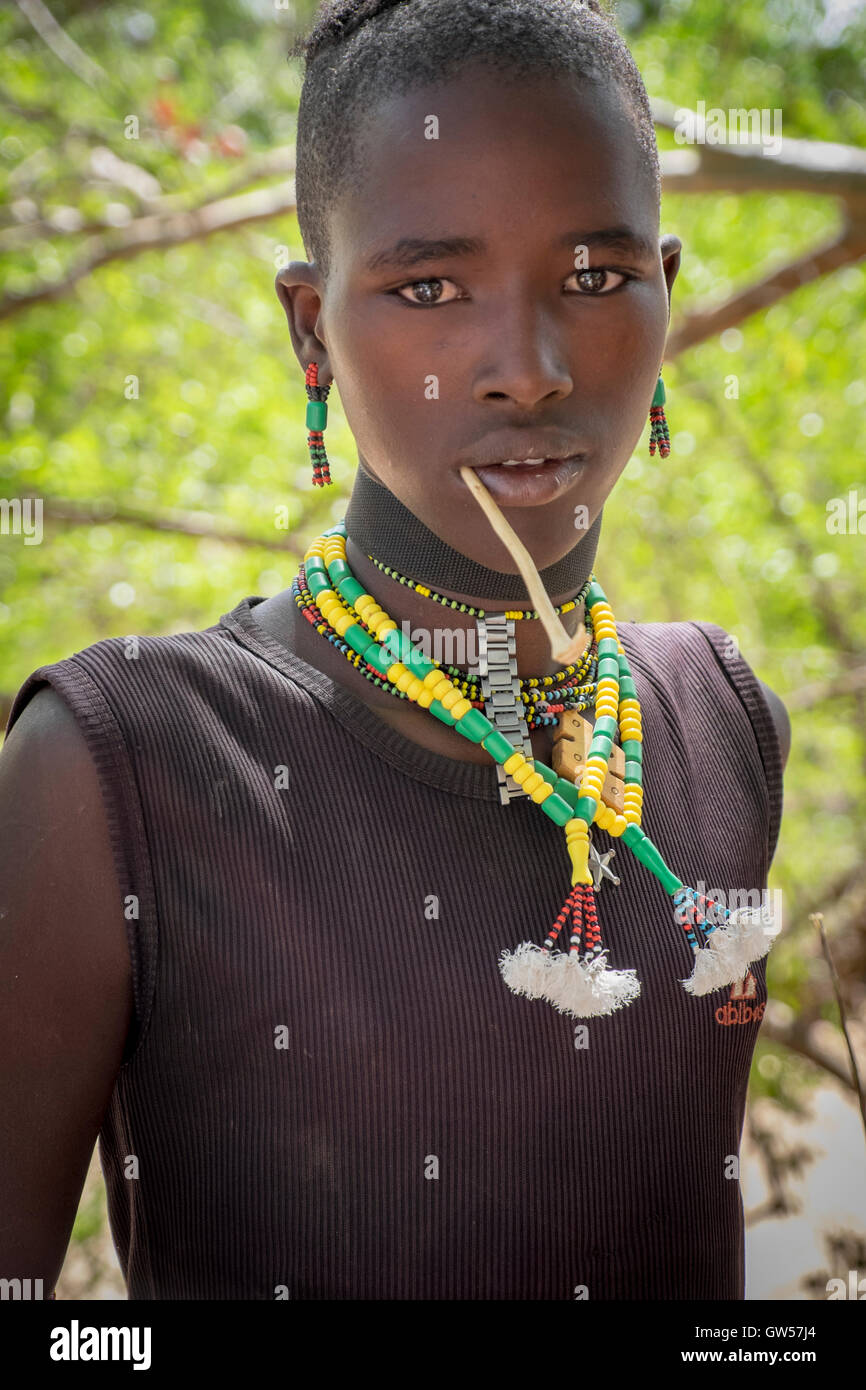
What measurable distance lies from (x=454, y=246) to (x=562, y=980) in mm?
685

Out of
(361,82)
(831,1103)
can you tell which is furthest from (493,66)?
(831,1103)

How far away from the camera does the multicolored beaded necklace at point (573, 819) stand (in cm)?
126

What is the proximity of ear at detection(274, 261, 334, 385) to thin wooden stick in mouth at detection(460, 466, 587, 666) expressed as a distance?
0.86 feet

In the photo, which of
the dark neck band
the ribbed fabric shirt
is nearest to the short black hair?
the dark neck band

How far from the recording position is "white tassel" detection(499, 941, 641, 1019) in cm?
125

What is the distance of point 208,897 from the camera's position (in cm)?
121

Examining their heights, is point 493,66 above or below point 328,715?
above

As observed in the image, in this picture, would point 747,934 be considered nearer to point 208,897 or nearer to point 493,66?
point 208,897

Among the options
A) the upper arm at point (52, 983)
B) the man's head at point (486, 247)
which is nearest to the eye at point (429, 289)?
the man's head at point (486, 247)

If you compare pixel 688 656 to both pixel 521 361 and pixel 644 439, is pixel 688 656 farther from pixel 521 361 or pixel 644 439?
pixel 644 439

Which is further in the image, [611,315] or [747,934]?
[747,934]

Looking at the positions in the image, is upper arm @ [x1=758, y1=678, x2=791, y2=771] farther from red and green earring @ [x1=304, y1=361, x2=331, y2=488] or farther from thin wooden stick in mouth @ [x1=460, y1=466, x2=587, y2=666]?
red and green earring @ [x1=304, y1=361, x2=331, y2=488]

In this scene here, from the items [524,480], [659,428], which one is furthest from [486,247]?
[659,428]

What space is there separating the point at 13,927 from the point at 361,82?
85 cm
